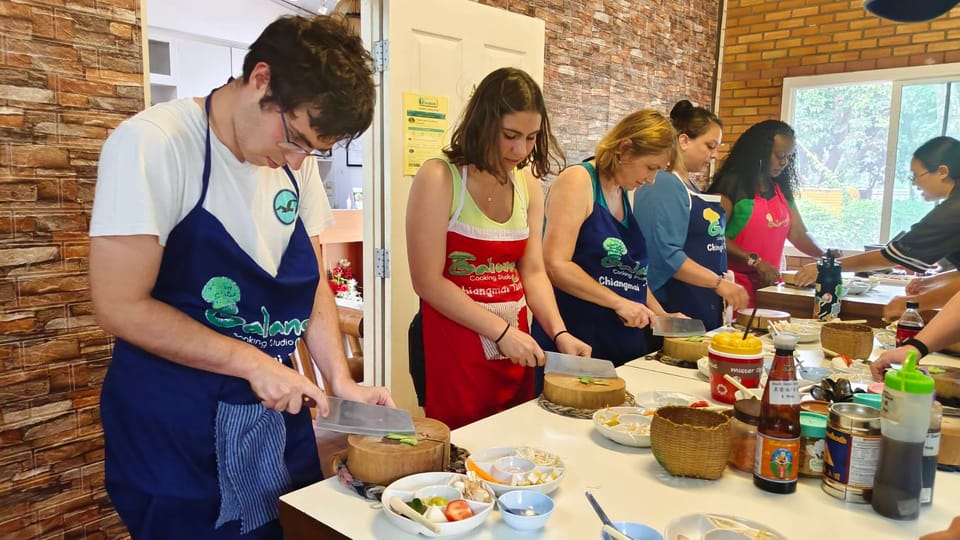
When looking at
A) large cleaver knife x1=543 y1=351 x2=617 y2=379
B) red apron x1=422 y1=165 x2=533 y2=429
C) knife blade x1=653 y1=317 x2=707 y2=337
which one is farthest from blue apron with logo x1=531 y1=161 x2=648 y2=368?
large cleaver knife x1=543 y1=351 x2=617 y2=379

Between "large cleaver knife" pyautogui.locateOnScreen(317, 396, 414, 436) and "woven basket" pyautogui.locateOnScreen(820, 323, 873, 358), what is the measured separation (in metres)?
1.51

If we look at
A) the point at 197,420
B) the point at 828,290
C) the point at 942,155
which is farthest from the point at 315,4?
the point at 197,420

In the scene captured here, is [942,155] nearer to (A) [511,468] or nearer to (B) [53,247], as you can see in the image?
(A) [511,468]

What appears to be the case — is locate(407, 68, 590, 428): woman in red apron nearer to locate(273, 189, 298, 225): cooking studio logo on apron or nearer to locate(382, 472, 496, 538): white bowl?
locate(273, 189, 298, 225): cooking studio logo on apron

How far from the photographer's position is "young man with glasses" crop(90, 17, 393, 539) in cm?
113

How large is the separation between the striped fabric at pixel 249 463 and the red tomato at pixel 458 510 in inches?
16.4

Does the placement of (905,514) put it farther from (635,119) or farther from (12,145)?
(12,145)

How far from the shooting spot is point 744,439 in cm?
128

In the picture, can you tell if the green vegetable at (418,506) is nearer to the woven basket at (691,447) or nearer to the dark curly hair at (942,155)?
the woven basket at (691,447)

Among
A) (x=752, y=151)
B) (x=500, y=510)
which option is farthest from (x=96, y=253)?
(x=752, y=151)

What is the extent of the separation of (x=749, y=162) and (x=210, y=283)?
10.0 ft

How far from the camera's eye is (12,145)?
70.5 inches

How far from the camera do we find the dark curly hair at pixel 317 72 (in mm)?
1147

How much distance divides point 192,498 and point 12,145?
118cm
